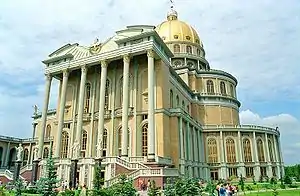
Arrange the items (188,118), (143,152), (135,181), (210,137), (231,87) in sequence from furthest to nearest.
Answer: (231,87) < (210,137) < (188,118) < (143,152) < (135,181)

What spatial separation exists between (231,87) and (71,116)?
35.0 m

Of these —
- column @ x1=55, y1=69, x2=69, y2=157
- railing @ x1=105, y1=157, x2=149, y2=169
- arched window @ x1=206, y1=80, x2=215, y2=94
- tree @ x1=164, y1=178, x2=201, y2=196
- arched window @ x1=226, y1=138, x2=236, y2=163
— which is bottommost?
tree @ x1=164, y1=178, x2=201, y2=196

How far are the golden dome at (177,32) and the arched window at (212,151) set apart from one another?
26.2 meters

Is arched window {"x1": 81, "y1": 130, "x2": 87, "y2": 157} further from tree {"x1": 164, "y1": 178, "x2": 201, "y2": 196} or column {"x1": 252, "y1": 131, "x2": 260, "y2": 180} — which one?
column {"x1": 252, "y1": 131, "x2": 260, "y2": 180}

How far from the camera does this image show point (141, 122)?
37.0 metres

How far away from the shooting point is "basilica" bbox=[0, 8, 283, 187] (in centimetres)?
3297

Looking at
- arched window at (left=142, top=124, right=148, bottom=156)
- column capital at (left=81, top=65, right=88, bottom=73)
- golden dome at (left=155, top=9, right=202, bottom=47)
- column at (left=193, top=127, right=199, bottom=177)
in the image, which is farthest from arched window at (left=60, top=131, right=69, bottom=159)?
golden dome at (left=155, top=9, right=202, bottom=47)

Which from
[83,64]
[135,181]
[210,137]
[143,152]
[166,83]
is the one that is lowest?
[135,181]

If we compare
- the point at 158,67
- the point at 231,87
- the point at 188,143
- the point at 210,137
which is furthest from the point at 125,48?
the point at 231,87

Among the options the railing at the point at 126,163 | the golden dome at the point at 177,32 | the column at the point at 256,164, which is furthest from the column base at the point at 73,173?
the golden dome at the point at 177,32

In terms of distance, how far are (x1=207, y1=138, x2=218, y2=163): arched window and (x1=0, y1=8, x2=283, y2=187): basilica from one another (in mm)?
173

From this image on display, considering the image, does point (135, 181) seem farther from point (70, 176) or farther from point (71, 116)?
point (71, 116)

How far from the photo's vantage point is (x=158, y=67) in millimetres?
38000

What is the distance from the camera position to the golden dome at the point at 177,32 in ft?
216
